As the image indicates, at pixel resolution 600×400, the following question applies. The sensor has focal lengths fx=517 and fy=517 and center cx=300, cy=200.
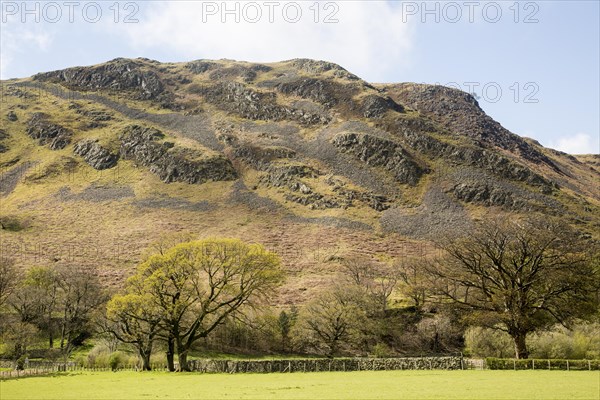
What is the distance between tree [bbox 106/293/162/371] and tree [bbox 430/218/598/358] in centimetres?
3223

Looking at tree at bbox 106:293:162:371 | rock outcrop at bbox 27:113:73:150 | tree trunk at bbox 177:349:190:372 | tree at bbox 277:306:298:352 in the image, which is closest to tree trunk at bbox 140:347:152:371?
tree at bbox 106:293:162:371

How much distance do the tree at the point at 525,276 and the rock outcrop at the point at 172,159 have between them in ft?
392

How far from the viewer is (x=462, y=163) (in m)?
181

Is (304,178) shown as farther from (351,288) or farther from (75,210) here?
(351,288)

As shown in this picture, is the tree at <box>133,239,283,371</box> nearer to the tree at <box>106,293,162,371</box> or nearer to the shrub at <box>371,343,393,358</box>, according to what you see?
the tree at <box>106,293,162,371</box>

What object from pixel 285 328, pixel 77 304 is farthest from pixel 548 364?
pixel 77 304

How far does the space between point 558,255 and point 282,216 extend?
101 m

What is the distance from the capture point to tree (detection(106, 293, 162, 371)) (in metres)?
53.8

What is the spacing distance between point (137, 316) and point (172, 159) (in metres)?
124

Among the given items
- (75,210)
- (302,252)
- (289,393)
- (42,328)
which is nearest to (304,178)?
(302,252)

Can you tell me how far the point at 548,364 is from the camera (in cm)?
4612

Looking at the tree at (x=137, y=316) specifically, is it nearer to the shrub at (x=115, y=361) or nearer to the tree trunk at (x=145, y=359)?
the tree trunk at (x=145, y=359)

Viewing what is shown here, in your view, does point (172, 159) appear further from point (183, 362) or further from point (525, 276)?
point (525, 276)

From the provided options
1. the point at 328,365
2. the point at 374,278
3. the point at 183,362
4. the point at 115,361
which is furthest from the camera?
the point at 374,278
